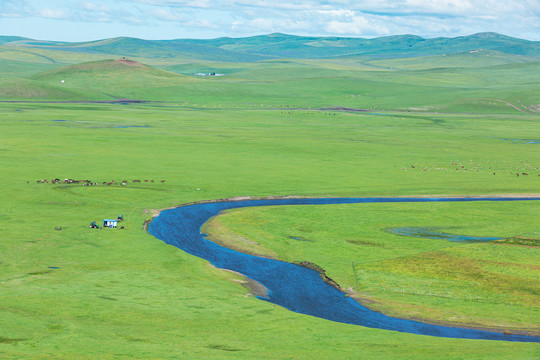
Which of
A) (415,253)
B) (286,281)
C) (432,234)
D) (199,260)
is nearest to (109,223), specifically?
(199,260)

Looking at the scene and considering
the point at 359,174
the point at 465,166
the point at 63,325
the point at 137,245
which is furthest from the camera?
the point at 465,166

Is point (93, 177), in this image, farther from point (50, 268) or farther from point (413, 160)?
point (413, 160)

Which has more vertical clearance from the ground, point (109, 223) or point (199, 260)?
point (109, 223)

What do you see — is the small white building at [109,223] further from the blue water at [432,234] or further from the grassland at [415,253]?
the blue water at [432,234]

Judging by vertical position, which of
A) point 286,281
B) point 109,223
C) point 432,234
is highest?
point 432,234

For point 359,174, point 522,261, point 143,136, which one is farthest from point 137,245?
point 143,136

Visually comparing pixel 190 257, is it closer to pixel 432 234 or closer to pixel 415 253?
pixel 415 253

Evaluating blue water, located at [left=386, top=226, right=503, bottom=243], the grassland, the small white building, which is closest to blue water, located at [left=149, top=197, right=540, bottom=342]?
the grassland

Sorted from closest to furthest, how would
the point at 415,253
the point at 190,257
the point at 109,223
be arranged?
1. the point at 190,257
2. the point at 415,253
3. the point at 109,223
